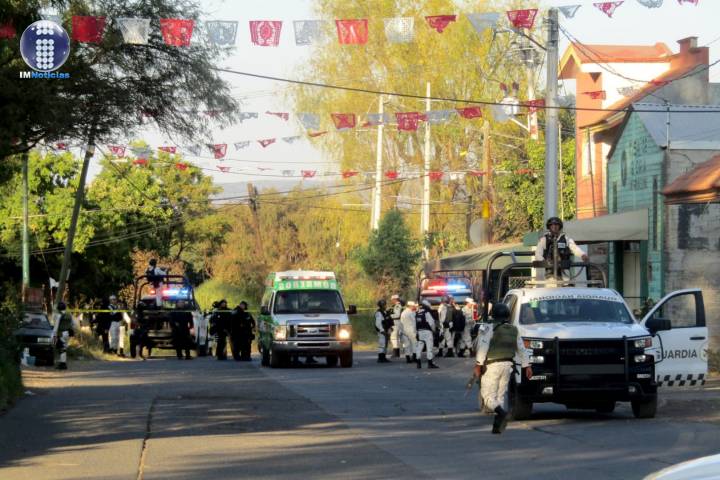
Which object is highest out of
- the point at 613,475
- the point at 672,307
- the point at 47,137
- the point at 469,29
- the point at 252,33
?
the point at 469,29

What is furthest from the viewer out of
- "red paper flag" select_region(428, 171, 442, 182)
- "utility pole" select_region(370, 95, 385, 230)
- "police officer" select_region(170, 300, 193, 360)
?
"utility pole" select_region(370, 95, 385, 230)

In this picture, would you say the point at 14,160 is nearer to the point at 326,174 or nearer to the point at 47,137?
the point at 47,137

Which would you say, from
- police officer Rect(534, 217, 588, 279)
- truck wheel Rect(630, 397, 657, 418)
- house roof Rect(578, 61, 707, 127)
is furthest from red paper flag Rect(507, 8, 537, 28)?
house roof Rect(578, 61, 707, 127)

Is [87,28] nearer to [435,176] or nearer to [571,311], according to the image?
[571,311]

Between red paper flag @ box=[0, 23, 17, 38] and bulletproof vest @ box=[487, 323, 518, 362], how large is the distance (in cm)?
824

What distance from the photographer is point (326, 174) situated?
55.4 metres

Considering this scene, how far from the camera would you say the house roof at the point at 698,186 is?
29.2m

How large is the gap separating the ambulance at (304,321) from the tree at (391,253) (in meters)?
20.2

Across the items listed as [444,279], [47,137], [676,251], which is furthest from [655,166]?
[47,137]

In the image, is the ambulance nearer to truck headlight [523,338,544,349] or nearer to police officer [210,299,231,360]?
police officer [210,299,231,360]

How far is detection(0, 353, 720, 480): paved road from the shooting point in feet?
41.3

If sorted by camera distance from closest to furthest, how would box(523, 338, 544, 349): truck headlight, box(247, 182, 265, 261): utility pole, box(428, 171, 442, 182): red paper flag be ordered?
box(523, 338, 544, 349): truck headlight → box(428, 171, 442, 182): red paper flag → box(247, 182, 265, 261): utility pole

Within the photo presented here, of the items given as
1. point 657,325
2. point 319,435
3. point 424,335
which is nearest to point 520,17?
point 657,325

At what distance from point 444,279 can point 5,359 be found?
25.7 metres
